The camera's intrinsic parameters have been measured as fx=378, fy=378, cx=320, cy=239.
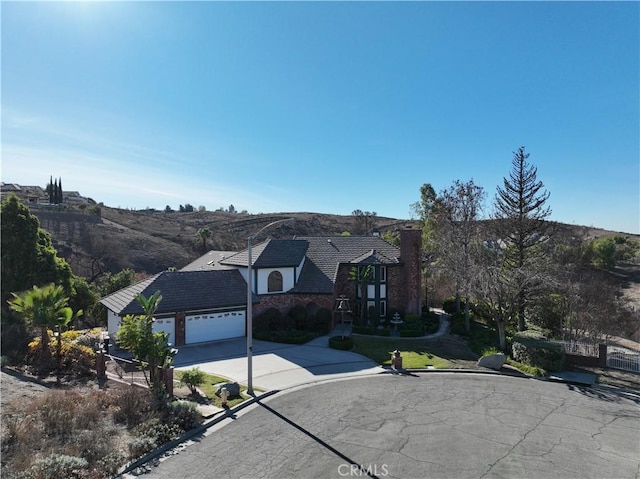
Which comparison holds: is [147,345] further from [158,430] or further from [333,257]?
[333,257]

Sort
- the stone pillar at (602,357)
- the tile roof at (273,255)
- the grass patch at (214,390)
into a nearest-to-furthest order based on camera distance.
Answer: the grass patch at (214,390)
the stone pillar at (602,357)
the tile roof at (273,255)

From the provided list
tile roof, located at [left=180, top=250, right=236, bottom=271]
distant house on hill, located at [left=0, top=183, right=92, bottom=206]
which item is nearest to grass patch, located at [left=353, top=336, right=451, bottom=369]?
tile roof, located at [left=180, top=250, right=236, bottom=271]

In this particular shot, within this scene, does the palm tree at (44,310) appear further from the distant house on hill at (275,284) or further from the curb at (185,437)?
the curb at (185,437)

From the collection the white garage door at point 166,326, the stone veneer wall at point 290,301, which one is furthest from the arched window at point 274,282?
the white garage door at point 166,326

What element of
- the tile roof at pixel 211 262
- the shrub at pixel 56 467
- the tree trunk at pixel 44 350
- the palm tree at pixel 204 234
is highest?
the palm tree at pixel 204 234

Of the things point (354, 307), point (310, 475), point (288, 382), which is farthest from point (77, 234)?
point (310, 475)

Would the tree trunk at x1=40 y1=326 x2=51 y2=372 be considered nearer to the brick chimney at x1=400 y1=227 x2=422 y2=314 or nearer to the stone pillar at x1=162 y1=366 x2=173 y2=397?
the stone pillar at x1=162 y1=366 x2=173 y2=397
